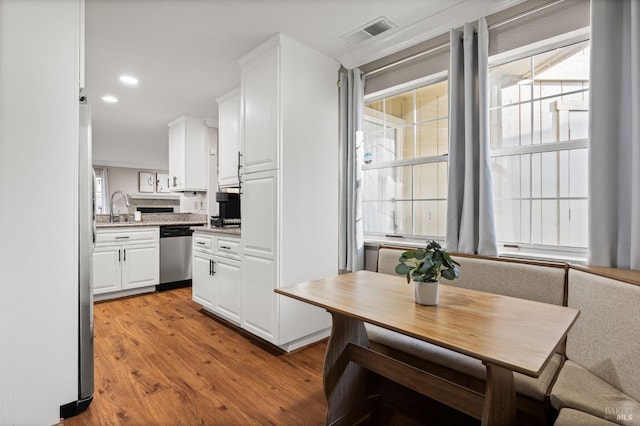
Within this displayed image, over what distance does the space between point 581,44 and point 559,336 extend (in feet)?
6.15

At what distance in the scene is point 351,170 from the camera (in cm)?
292

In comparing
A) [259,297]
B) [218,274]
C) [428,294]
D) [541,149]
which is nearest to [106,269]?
[218,274]

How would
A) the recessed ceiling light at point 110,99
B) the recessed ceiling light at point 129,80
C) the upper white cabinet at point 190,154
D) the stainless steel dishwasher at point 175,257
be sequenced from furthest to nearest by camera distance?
the upper white cabinet at point 190,154
the stainless steel dishwasher at point 175,257
the recessed ceiling light at point 110,99
the recessed ceiling light at point 129,80

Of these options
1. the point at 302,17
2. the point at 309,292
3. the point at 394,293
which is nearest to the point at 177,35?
the point at 302,17

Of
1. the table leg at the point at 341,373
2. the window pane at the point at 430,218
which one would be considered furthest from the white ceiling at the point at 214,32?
the table leg at the point at 341,373

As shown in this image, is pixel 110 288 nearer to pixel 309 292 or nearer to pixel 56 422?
pixel 56 422

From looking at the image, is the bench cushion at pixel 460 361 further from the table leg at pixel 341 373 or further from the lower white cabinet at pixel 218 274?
the lower white cabinet at pixel 218 274

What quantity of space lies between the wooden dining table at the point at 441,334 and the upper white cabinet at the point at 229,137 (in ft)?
7.65

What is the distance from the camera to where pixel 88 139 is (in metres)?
1.88

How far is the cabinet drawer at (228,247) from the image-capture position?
3000 millimetres

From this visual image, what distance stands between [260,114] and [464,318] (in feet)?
7.42

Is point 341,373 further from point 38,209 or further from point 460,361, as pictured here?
point 38,209

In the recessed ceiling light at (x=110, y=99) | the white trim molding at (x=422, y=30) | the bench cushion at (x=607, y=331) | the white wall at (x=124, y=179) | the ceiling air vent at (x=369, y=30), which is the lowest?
the bench cushion at (x=607, y=331)

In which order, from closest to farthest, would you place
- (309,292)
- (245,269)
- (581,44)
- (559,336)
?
1. (559,336)
2. (309,292)
3. (581,44)
4. (245,269)
